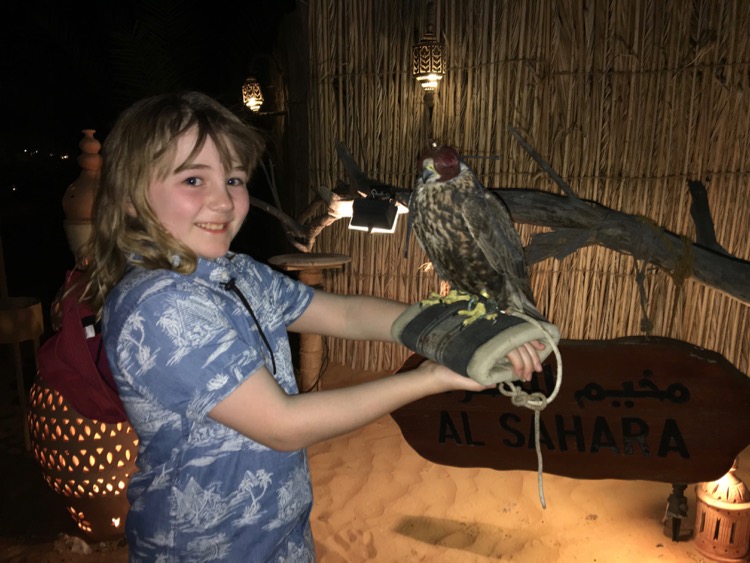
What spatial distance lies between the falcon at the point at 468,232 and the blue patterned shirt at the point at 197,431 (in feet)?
1.72

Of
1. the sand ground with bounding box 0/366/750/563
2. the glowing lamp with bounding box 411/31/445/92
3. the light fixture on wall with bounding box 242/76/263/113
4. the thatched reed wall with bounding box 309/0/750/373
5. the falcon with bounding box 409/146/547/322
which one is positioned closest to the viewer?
the falcon with bounding box 409/146/547/322

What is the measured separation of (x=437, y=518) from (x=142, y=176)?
2469 mm

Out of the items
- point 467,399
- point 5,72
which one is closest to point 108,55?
point 5,72

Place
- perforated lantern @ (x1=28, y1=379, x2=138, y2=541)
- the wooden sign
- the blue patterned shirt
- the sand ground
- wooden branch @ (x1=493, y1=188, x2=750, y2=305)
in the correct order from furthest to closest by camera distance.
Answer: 1. the sand ground
2. perforated lantern @ (x1=28, y1=379, x2=138, y2=541)
3. wooden branch @ (x1=493, y1=188, x2=750, y2=305)
4. the wooden sign
5. the blue patterned shirt

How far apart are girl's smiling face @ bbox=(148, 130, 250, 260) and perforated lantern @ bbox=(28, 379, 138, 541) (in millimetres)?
1590

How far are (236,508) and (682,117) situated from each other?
12.7ft

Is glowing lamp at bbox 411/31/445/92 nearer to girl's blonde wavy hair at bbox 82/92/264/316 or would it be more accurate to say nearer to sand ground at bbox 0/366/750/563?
sand ground at bbox 0/366/750/563

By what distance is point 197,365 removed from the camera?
992mm

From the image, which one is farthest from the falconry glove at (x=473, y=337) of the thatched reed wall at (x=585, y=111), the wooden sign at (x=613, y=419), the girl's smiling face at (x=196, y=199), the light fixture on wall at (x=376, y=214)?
the thatched reed wall at (x=585, y=111)

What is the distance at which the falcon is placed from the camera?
4.63 feet

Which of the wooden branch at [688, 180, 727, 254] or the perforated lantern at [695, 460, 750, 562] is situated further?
the perforated lantern at [695, 460, 750, 562]

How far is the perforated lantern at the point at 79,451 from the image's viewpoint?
2.38m

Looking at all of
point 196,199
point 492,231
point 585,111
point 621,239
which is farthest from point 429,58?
point 196,199

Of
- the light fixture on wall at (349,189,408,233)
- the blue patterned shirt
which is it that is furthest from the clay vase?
the blue patterned shirt
